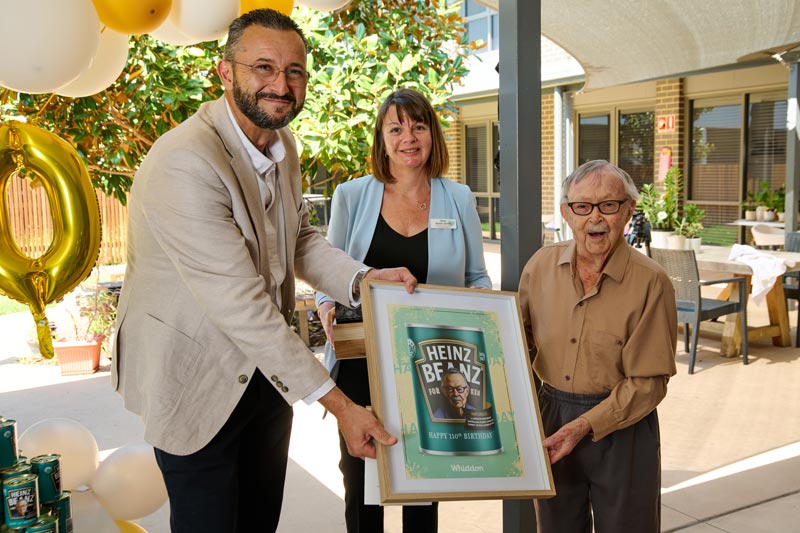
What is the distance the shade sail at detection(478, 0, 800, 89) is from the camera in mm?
6094

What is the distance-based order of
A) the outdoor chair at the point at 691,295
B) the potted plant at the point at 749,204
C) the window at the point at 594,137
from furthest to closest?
the window at the point at 594,137 < the potted plant at the point at 749,204 < the outdoor chair at the point at 691,295

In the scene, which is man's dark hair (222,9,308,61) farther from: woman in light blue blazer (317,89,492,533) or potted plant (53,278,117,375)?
potted plant (53,278,117,375)

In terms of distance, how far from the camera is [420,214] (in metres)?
2.77

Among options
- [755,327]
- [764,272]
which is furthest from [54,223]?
[755,327]

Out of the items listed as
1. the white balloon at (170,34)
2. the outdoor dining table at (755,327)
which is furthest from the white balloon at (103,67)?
the outdoor dining table at (755,327)

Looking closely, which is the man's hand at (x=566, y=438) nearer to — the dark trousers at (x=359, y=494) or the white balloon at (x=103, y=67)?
the dark trousers at (x=359, y=494)

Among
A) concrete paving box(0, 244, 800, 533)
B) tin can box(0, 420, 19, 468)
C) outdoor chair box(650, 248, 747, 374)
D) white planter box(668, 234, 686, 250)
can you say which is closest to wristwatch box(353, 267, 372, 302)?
tin can box(0, 420, 19, 468)

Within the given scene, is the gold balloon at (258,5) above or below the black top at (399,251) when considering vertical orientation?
above

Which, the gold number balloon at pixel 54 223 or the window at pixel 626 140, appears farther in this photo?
the window at pixel 626 140

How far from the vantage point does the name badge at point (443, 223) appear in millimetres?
2713

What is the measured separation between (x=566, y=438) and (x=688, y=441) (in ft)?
10.5

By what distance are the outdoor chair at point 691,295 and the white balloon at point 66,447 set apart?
16.0 feet

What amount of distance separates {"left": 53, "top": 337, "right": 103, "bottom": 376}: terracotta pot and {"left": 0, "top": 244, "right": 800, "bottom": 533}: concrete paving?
12 cm

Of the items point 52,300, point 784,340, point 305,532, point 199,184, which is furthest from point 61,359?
point 784,340
